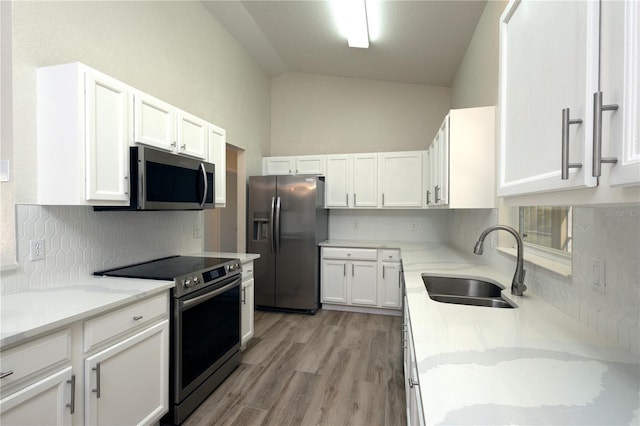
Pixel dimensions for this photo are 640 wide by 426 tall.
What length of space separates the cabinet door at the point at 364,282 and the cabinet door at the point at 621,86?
3.49 meters

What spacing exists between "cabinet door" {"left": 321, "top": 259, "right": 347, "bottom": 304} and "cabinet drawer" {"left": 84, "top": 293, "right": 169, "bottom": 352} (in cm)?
249

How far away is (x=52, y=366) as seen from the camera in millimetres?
1230

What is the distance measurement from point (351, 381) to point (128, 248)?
1.97 meters

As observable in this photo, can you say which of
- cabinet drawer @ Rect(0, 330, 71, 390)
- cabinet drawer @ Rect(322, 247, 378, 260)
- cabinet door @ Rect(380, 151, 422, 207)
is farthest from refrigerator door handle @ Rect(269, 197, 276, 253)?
cabinet drawer @ Rect(0, 330, 71, 390)

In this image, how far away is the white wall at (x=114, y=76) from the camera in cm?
161

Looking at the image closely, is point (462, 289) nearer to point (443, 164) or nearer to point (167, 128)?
point (443, 164)

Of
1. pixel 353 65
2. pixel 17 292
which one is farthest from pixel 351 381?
pixel 353 65

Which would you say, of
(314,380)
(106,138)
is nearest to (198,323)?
(314,380)

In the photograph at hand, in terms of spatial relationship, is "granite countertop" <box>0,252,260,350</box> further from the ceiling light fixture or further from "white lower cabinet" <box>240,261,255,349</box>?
the ceiling light fixture

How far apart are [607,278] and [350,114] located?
13.2 ft

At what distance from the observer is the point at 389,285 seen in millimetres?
3889

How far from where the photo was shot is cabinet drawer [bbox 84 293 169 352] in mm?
1384

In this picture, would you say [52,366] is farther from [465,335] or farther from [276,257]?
[276,257]

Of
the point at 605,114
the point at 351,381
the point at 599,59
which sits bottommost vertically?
the point at 351,381
